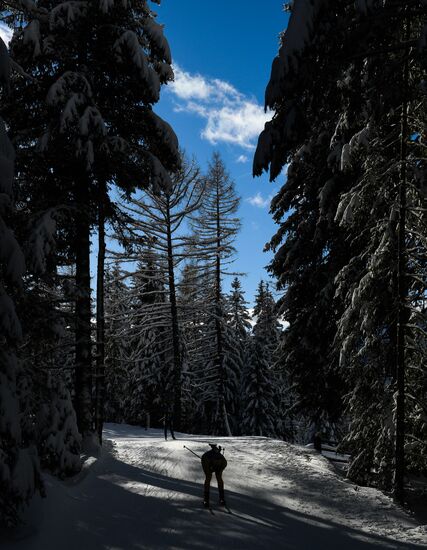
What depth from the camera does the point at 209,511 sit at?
7.63 m

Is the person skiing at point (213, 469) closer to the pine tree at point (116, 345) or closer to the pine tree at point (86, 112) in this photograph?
the pine tree at point (86, 112)

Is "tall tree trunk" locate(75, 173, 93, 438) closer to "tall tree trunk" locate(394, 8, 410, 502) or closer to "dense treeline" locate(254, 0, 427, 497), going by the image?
"dense treeline" locate(254, 0, 427, 497)

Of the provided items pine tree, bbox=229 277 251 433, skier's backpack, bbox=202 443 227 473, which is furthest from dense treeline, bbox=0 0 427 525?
pine tree, bbox=229 277 251 433

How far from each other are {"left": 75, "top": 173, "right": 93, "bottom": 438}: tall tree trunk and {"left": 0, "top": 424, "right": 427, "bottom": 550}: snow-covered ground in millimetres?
1283

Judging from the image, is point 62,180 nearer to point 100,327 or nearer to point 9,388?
point 100,327

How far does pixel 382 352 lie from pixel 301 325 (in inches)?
191

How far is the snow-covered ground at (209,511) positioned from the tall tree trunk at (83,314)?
1.28m

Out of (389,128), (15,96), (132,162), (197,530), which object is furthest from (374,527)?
(15,96)

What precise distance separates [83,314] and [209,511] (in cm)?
543

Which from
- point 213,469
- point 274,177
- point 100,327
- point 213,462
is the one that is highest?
point 274,177

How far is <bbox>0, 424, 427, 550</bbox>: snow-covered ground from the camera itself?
6.32m

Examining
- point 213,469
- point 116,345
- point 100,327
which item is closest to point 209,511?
point 213,469

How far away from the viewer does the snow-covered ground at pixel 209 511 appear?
20.7 ft

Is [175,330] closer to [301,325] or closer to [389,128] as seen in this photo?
[301,325]
